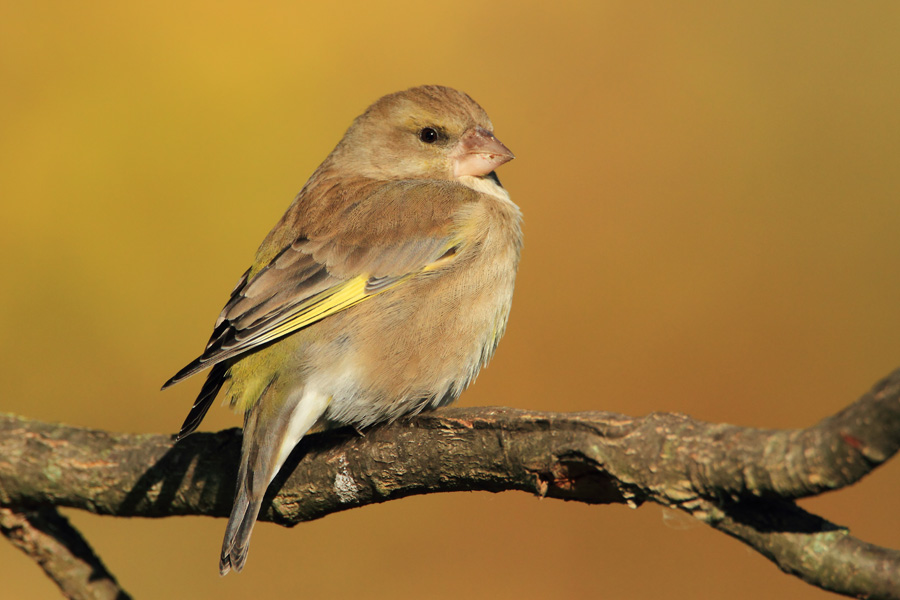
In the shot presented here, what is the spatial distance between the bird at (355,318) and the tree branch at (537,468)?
9.2 inches

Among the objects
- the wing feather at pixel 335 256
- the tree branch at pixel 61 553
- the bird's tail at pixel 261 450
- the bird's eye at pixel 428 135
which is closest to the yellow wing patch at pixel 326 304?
the wing feather at pixel 335 256

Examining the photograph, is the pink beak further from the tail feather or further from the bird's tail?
the tail feather

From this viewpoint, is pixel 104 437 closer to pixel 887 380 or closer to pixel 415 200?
pixel 415 200

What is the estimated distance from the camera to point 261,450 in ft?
10.3

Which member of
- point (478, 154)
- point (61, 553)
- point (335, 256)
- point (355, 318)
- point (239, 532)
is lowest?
point (61, 553)

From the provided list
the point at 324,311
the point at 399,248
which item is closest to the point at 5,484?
the point at 324,311

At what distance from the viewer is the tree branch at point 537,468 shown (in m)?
1.83

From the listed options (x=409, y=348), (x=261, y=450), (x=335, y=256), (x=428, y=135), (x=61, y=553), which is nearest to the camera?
(x=261, y=450)

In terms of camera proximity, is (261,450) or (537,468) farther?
(261,450)

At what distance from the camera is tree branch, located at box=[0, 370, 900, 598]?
1.83 metres

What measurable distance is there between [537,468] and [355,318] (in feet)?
4.02

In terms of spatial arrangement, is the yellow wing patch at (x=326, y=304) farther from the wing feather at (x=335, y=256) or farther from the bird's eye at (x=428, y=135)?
the bird's eye at (x=428, y=135)

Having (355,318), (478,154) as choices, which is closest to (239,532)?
(355,318)

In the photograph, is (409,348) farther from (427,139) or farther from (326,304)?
(427,139)
